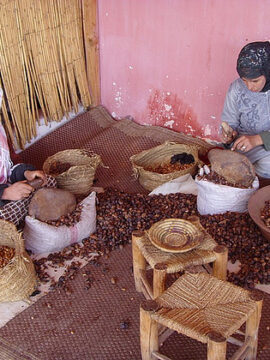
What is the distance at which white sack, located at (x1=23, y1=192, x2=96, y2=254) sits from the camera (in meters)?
3.17

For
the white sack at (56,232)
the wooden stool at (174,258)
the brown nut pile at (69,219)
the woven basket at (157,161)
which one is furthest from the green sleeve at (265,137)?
the brown nut pile at (69,219)

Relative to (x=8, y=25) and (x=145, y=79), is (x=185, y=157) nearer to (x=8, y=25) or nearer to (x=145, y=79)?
(x=145, y=79)

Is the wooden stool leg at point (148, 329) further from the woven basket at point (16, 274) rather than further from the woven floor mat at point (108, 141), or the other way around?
the woven floor mat at point (108, 141)

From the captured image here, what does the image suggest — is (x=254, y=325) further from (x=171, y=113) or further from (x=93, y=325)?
(x=171, y=113)

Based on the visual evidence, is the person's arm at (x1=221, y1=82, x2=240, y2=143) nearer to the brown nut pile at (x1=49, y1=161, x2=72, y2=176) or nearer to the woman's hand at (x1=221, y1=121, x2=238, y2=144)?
the woman's hand at (x1=221, y1=121, x2=238, y2=144)

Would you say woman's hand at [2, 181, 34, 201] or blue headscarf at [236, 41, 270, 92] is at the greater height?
blue headscarf at [236, 41, 270, 92]

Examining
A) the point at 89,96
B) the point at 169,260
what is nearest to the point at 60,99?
the point at 89,96

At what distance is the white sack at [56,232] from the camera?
125 inches

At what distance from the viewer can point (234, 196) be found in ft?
11.2

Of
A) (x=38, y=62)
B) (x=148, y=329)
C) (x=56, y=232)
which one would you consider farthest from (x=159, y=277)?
(x=38, y=62)

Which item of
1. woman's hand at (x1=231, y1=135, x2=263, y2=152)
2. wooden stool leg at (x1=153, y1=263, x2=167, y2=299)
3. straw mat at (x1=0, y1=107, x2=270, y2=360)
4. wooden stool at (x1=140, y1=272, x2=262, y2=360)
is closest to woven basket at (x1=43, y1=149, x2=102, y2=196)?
straw mat at (x1=0, y1=107, x2=270, y2=360)

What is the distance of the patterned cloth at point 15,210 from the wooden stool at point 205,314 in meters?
1.46

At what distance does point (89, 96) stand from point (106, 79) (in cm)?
26

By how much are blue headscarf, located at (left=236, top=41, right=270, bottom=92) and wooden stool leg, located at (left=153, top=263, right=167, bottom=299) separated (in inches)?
64.9
